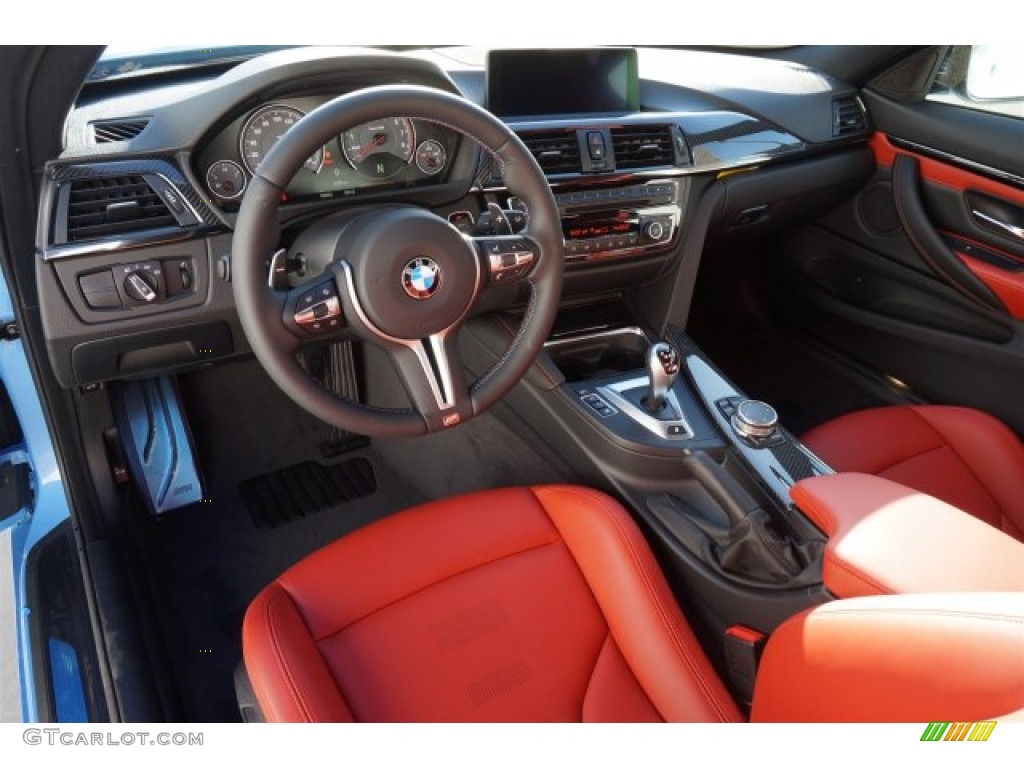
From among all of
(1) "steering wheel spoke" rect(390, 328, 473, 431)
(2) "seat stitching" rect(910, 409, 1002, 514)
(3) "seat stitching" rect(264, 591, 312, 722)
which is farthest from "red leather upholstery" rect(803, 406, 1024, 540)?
(3) "seat stitching" rect(264, 591, 312, 722)

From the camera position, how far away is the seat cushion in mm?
1221

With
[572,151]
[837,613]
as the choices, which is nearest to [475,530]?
[837,613]

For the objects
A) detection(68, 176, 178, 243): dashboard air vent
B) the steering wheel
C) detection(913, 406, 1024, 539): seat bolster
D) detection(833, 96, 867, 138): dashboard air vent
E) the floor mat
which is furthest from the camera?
detection(833, 96, 867, 138): dashboard air vent

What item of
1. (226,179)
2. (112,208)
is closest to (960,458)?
(226,179)

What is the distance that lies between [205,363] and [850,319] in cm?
193

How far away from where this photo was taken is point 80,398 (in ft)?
5.62

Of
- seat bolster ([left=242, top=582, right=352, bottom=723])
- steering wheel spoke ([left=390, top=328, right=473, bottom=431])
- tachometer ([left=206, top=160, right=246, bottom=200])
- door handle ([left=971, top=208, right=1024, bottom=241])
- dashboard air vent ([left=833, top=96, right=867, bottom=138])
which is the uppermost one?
tachometer ([left=206, top=160, right=246, bottom=200])

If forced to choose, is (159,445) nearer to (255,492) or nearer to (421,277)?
(255,492)

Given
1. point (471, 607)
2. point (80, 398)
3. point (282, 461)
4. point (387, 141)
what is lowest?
point (282, 461)

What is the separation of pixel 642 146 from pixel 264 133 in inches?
34.8

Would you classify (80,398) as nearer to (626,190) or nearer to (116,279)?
(116,279)

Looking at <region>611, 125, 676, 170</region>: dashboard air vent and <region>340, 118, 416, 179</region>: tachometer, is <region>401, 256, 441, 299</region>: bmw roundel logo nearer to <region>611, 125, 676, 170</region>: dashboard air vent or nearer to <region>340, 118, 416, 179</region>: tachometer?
<region>340, 118, 416, 179</region>: tachometer

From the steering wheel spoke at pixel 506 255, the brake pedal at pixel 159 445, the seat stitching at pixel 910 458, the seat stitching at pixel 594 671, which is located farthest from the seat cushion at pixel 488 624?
the brake pedal at pixel 159 445

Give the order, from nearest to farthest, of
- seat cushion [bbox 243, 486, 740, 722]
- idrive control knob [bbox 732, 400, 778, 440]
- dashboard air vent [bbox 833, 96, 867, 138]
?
seat cushion [bbox 243, 486, 740, 722]
idrive control knob [bbox 732, 400, 778, 440]
dashboard air vent [bbox 833, 96, 867, 138]
